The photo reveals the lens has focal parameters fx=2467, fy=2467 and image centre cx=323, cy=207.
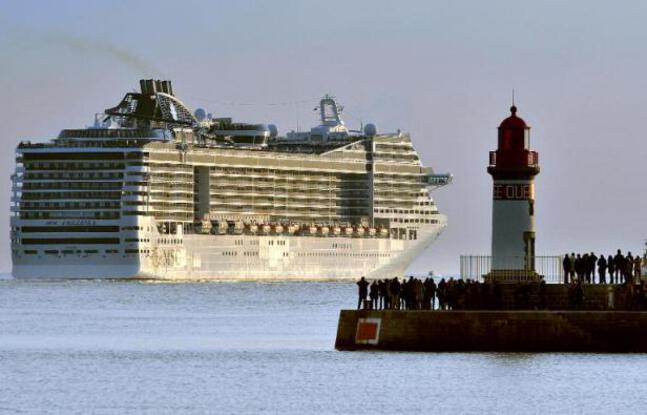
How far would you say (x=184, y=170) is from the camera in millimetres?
156625

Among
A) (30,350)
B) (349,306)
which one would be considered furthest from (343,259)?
(30,350)

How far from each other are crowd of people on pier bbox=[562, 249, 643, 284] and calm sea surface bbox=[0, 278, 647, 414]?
4601 mm

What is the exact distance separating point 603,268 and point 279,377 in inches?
384

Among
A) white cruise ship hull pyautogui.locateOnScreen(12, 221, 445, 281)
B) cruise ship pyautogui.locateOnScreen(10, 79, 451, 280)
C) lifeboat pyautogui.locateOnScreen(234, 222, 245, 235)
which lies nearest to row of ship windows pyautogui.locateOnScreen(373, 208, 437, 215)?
cruise ship pyautogui.locateOnScreen(10, 79, 451, 280)

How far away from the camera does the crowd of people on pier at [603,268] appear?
58344 mm

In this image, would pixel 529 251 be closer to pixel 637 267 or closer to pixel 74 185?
pixel 637 267

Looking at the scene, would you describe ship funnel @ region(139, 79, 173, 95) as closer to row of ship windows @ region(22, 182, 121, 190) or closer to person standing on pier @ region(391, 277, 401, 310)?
row of ship windows @ region(22, 182, 121, 190)

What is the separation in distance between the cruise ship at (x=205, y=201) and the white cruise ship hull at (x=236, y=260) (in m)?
0.12

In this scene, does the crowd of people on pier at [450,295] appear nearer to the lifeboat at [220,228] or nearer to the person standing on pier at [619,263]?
the person standing on pier at [619,263]

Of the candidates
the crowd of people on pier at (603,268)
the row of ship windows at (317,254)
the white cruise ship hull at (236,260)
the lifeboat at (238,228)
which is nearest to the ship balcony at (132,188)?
the white cruise ship hull at (236,260)

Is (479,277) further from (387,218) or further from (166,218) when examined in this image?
(387,218)

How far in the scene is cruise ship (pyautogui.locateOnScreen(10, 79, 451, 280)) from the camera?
14825 cm

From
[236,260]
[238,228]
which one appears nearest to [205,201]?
[238,228]

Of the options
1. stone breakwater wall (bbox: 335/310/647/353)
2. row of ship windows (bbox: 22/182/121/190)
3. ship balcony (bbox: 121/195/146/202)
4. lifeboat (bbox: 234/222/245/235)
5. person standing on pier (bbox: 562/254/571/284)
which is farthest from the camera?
lifeboat (bbox: 234/222/245/235)
